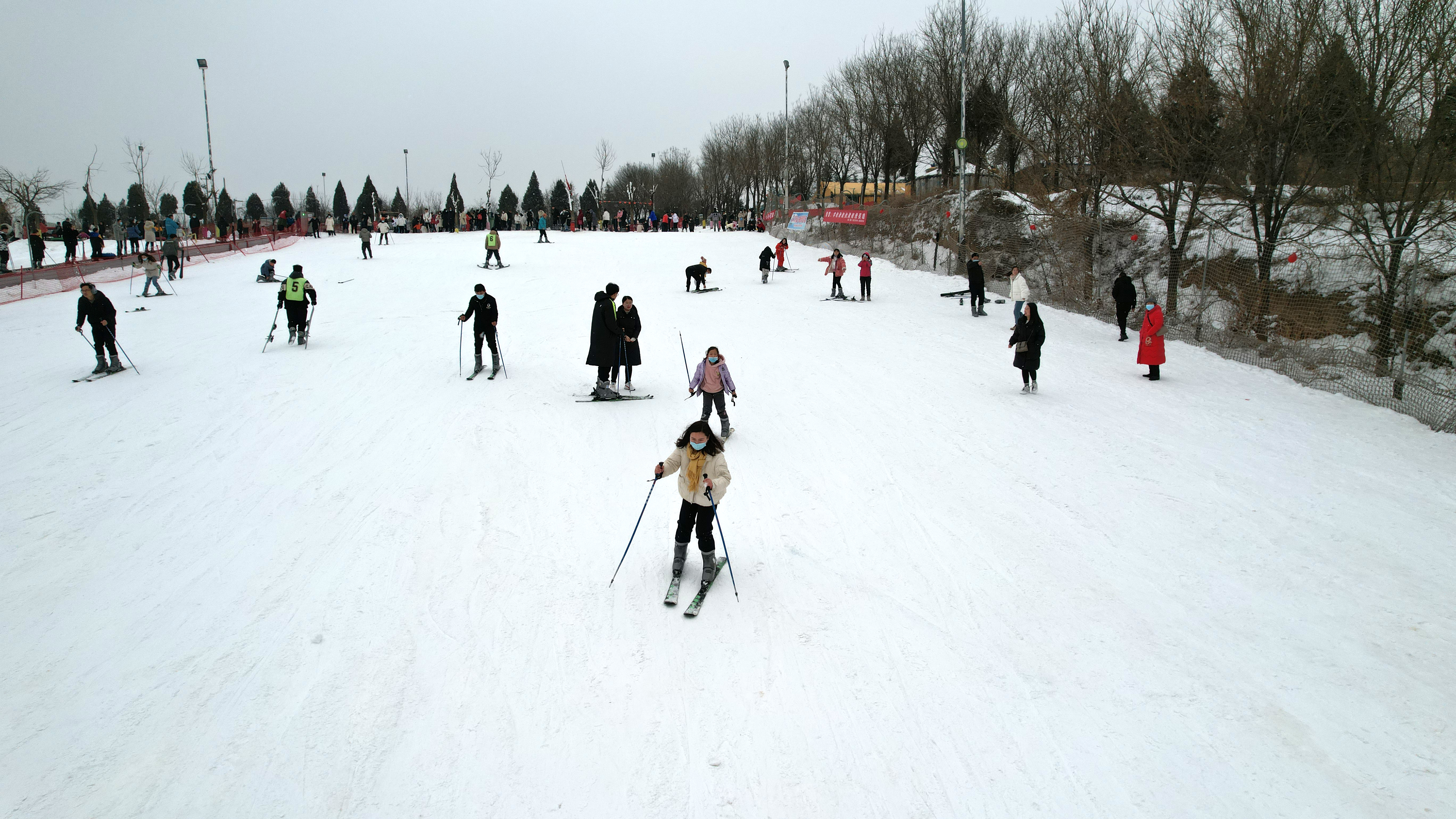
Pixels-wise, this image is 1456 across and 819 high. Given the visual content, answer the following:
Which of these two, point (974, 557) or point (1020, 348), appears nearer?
point (974, 557)

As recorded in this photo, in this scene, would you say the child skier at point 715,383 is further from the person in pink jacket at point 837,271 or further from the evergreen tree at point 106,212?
the evergreen tree at point 106,212

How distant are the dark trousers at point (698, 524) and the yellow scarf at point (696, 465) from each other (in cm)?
19

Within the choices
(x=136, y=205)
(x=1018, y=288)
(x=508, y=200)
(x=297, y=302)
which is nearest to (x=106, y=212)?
(x=136, y=205)

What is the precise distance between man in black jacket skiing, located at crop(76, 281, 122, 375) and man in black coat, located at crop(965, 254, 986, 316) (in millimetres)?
17796

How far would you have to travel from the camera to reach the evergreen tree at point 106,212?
61.9 metres

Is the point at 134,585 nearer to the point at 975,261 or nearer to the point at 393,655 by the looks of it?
the point at 393,655

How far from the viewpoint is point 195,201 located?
69938mm

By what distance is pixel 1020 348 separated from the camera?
40.0 ft

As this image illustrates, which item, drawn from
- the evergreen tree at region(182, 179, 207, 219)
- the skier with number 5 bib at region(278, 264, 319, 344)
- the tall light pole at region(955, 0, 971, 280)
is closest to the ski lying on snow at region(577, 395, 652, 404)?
the skier with number 5 bib at region(278, 264, 319, 344)

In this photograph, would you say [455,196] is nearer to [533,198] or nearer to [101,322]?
[533,198]

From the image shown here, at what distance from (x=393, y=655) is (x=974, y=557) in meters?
5.18

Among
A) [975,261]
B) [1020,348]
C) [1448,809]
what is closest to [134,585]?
[1448,809]

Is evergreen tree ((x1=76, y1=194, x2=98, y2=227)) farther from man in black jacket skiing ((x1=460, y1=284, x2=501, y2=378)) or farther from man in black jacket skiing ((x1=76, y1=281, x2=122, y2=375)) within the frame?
man in black jacket skiing ((x1=460, y1=284, x2=501, y2=378))

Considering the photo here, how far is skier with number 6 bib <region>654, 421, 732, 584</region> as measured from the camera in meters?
6.31
